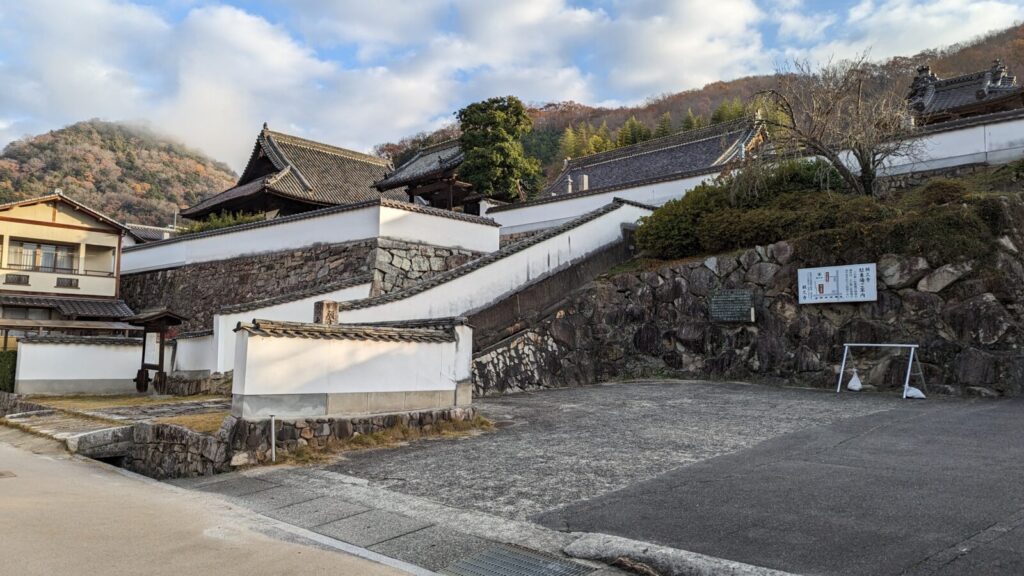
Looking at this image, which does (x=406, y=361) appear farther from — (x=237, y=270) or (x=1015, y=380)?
(x=237, y=270)

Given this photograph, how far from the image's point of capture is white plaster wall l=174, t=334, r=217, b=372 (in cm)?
1304

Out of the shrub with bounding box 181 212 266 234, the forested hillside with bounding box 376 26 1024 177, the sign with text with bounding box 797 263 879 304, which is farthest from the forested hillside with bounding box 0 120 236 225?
the sign with text with bounding box 797 263 879 304

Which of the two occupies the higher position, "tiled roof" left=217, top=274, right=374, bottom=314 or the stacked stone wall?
the stacked stone wall

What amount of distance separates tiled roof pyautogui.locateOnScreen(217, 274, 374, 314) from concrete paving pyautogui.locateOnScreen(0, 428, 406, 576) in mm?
5962

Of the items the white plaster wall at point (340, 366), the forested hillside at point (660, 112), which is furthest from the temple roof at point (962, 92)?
the white plaster wall at point (340, 366)

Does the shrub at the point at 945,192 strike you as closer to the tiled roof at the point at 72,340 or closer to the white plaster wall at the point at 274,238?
the white plaster wall at the point at 274,238

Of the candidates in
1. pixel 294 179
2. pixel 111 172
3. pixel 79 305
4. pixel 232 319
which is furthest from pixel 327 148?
→ pixel 111 172

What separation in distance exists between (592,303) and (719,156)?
12534 millimetres

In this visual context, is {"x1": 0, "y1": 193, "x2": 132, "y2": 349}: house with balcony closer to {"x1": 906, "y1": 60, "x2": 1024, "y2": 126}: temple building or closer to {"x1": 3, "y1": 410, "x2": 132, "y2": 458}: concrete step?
{"x1": 3, "y1": 410, "x2": 132, "y2": 458}: concrete step

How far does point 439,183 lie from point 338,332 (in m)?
19.0

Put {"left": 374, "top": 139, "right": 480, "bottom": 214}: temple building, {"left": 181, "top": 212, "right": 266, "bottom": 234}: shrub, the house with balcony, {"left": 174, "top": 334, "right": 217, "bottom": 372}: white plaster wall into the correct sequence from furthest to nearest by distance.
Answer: {"left": 374, "top": 139, "right": 480, "bottom": 214}: temple building < the house with balcony < {"left": 181, "top": 212, "right": 266, "bottom": 234}: shrub < {"left": 174, "top": 334, "right": 217, "bottom": 372}: white plaster wall

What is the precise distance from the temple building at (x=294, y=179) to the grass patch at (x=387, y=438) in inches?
647

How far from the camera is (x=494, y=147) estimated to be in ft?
88.3

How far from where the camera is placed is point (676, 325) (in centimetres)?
1388
